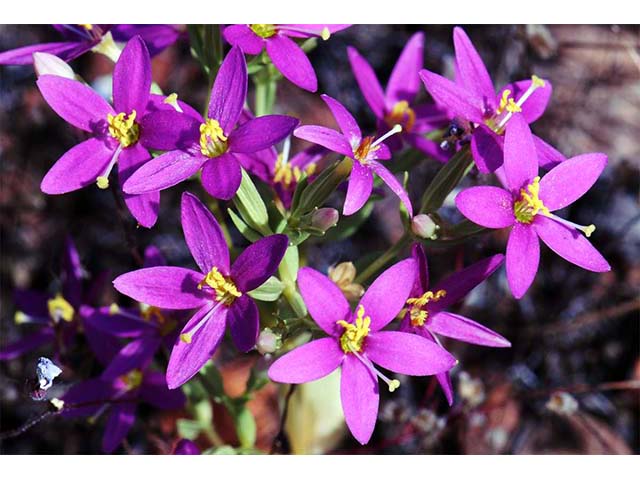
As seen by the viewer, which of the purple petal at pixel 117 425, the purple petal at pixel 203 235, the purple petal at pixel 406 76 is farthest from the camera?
the purple petal at pixel 406 76

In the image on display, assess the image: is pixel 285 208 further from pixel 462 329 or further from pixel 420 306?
pixel 462 329

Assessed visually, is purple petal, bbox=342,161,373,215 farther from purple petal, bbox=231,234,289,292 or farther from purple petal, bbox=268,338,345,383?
purple petal, bbox=268,338,345,383

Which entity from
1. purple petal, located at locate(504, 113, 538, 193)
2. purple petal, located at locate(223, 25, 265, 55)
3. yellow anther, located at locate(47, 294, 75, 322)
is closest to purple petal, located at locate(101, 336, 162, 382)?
yellow anther, located at locate(47, 294, 75, 322)

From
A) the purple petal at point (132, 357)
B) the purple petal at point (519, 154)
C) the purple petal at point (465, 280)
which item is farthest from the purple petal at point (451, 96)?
the purple petal at point (132, 357)

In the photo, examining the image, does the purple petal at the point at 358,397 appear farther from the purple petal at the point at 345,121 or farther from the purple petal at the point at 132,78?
the purple petal at the point at 132,78

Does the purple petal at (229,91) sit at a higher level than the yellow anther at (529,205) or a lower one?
higher
